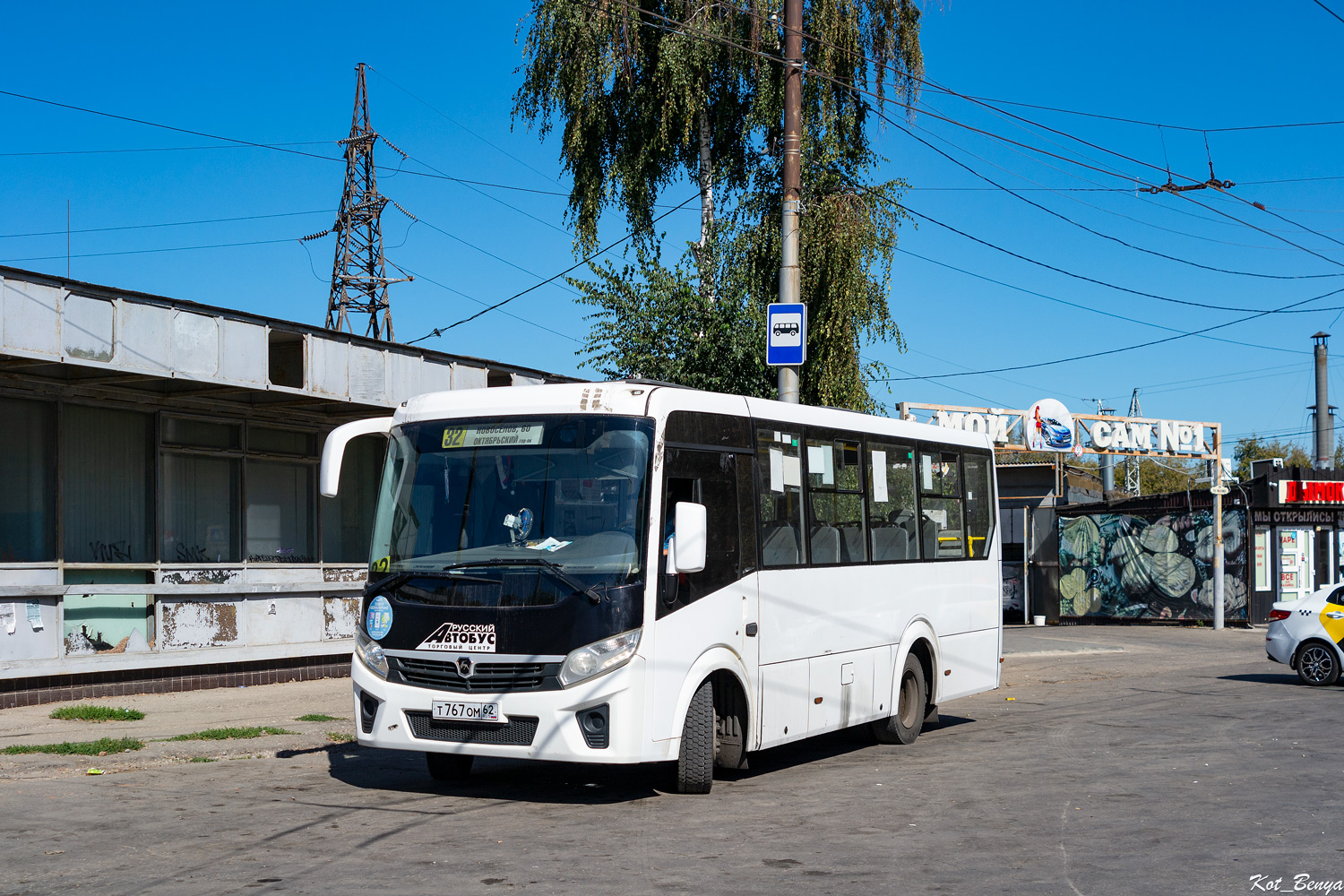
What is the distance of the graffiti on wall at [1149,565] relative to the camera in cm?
3142

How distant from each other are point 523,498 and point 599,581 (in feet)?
2.69

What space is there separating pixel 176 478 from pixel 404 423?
7.58m

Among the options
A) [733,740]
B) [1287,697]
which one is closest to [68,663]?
[733,740]

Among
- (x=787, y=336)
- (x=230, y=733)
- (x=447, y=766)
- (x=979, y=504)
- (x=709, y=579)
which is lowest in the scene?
(x=230, y=733)

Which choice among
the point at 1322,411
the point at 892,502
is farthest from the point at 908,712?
the point at 1322,411

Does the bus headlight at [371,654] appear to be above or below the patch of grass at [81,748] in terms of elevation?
above

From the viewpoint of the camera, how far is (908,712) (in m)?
12.1

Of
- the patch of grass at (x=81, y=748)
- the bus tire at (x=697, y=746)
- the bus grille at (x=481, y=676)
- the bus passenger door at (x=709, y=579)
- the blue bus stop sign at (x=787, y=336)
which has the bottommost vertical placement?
the patch of grass at (x=81, y=748)

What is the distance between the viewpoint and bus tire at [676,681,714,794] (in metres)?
8.71

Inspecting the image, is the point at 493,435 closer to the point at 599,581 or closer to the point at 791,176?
the point at 599,581

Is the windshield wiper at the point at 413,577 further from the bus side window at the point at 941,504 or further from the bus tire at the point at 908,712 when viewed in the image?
the bus side window at the point at 941,504

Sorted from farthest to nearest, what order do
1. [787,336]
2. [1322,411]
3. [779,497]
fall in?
1. [1322,411]
2. [787,336]
3. [779,497]

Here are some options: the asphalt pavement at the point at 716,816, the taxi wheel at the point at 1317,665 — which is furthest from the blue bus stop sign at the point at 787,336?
the taxi wheel at the point at 1317,665

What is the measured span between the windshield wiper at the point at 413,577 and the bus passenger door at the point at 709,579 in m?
1.19
